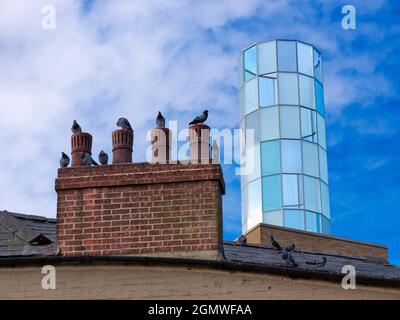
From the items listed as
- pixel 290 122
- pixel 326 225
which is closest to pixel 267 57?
pixel 290 122

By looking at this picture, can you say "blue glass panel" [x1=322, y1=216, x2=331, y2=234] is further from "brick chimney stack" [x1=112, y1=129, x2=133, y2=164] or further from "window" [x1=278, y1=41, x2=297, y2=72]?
"brick chimney stack" [x1=112, y1=129, x2=133, y2=164]

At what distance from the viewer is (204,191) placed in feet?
36.3

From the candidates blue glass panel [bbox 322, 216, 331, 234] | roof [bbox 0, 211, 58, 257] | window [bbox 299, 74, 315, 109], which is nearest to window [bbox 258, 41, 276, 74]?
window [bbox 299, 74, 315, 109]

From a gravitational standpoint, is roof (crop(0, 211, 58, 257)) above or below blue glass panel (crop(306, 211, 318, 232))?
below

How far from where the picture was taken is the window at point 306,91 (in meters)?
42.4

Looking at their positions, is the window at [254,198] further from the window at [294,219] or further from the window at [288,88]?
the window at [288,88]

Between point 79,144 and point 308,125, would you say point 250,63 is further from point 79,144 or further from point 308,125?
point 79,144

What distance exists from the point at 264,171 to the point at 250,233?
51.9 feet

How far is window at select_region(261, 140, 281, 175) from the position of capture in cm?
4094

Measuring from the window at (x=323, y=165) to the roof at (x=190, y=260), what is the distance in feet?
88.9

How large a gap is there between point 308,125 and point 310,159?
181cm

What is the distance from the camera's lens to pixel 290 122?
41656 millimetres

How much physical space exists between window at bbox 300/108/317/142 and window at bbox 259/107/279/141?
1.29m

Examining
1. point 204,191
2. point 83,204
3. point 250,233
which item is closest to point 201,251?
point 204,191
